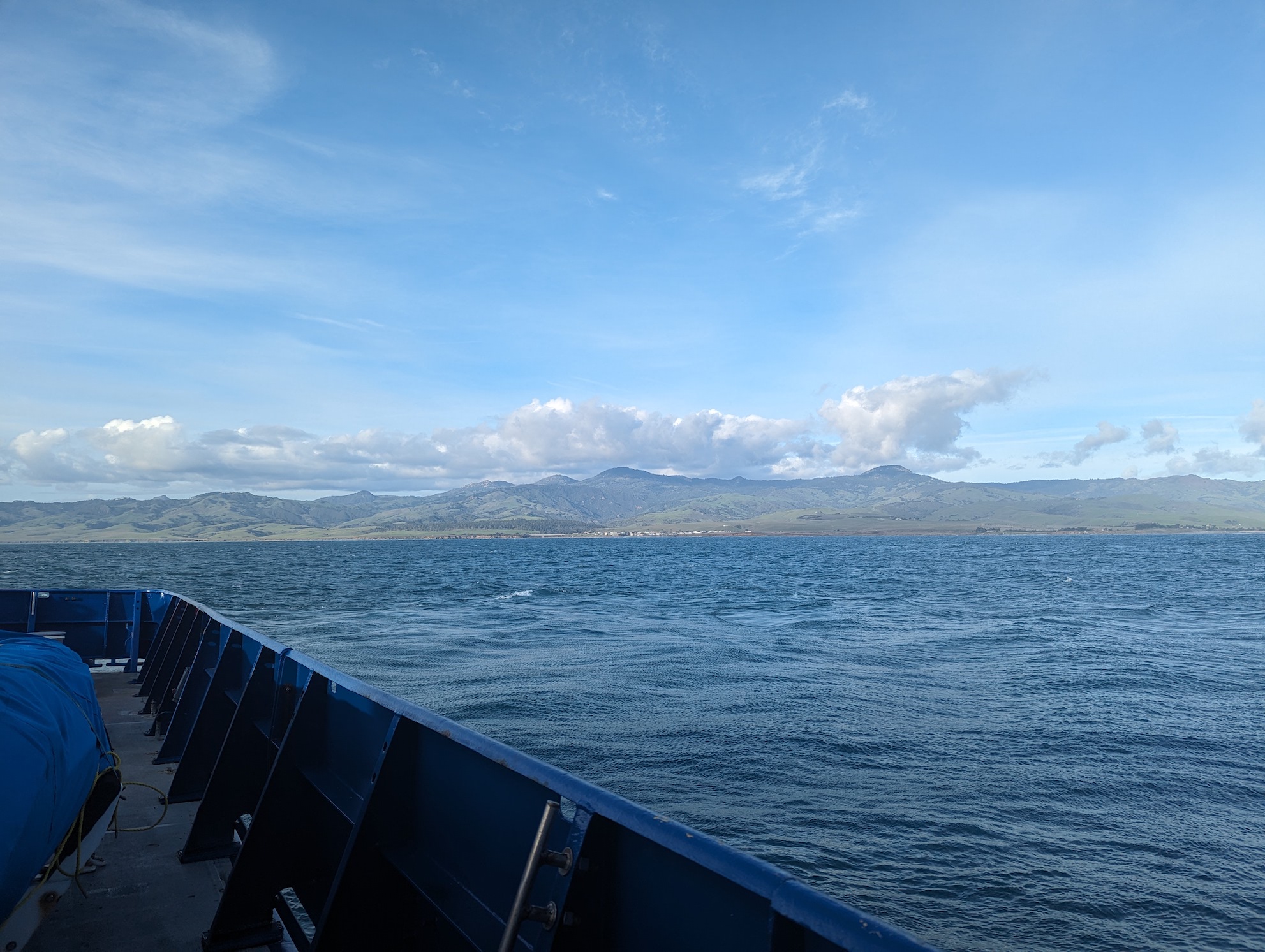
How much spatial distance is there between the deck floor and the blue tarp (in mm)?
797

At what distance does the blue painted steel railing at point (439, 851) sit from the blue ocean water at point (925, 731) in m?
6.91

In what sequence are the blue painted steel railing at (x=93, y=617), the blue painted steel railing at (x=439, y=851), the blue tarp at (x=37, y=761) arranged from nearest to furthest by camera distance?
the blue painted steel railing at (x=439, y=851) → the blue tarp at (x=37, y=761) → the blue painted steel railing at (x=93, y=617)

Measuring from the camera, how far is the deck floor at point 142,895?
496 centimetres

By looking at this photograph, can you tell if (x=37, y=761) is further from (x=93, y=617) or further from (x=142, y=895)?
(x=93, y=617)

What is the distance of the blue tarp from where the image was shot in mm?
3994

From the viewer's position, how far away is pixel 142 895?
559 cm

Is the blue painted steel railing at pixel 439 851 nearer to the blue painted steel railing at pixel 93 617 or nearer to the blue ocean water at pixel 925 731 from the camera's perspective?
the blue ocean water at pixel 925 731

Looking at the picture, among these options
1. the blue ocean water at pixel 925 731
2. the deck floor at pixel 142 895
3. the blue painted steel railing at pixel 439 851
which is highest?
the blue painted steel railing at pixel 439 851

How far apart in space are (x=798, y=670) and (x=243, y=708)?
19.9m

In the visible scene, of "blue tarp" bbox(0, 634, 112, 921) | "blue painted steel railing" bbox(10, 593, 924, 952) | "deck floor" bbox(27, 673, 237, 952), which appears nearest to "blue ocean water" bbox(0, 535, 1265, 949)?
"blue painted steel railing" bbox(10, 593, 924, 952)

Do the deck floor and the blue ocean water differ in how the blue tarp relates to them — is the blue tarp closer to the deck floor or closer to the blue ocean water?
the deck floor

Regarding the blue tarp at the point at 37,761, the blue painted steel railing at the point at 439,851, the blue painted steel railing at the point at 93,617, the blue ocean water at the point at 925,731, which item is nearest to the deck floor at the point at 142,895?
the blue painted steel railing at the point at 439,851

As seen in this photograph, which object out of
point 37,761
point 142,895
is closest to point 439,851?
point 37,761

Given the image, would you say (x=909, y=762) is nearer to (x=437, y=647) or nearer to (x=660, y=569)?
(x=437, y=647)
